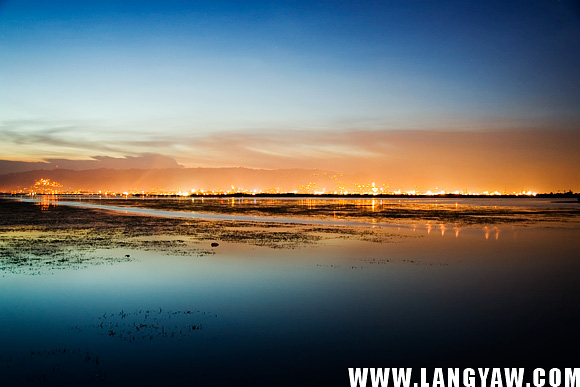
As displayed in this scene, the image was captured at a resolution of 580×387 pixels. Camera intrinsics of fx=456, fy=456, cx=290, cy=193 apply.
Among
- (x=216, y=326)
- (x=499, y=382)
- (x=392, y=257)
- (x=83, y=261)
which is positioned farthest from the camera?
(x=392, y=257)

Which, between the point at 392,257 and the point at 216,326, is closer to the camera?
the point at 216,326

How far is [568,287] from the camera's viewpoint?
47.5 feet

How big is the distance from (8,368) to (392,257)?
1551 centimetres

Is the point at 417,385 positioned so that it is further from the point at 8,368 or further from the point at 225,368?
the point at 8,368

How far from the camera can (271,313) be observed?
11.1 m

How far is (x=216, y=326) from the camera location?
32.8 ft

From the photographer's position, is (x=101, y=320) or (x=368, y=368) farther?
(x=101, y=320)

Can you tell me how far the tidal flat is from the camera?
7973mm

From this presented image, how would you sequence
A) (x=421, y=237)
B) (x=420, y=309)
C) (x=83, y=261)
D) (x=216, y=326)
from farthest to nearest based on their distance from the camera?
(x=421, y=237)
(x=83, y=261)
(x=420, y=309)
(x=216, y=326)

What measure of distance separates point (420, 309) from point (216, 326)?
517 cm

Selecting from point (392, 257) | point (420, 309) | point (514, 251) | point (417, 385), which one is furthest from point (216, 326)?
point (514, 251)

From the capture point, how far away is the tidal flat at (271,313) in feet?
26.2

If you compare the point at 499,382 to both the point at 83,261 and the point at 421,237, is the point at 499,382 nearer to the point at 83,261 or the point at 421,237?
the point at 83,261

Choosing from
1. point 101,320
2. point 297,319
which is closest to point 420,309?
point 297,319
